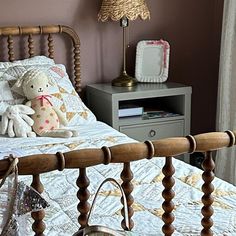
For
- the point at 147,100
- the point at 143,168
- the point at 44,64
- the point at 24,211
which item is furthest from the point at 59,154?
the point at 147,100

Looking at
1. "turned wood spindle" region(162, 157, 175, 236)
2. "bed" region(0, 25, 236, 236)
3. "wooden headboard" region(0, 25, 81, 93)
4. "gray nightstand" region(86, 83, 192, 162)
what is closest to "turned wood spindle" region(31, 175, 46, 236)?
"bed" region(0, 25, 236, 236)

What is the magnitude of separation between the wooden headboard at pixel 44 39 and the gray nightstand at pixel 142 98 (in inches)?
7.1

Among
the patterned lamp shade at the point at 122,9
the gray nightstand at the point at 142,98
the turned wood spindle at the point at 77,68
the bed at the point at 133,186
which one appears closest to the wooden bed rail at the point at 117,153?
the bed at the point at 133,186

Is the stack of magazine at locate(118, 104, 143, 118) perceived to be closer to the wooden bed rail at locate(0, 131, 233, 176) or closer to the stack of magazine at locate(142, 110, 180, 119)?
the stack of magazine at locate(142, 110, 180, 119)

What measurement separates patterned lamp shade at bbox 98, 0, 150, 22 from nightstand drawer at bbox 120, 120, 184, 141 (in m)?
0.70

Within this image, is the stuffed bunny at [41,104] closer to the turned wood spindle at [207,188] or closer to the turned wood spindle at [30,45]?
the turned wood spindle at [30,45]

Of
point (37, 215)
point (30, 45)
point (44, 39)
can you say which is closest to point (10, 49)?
point (30, 45)

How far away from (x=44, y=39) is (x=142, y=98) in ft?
2.46

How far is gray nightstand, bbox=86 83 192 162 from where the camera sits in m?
2.96

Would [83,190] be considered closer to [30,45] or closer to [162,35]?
[30,45]

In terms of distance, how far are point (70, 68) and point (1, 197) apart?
2.07m

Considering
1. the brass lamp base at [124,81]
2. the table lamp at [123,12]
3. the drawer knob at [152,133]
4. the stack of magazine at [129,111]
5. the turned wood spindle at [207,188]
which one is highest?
the table lamp at [123,12]

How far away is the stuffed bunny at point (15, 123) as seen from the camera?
2.46 m

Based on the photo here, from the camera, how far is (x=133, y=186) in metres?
Result: 1.42
